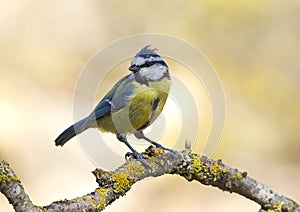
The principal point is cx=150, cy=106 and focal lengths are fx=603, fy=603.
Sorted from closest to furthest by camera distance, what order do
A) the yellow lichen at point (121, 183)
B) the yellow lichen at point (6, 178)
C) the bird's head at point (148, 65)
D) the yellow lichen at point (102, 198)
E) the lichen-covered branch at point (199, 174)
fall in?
the yellow lichen at point (6, 178) → the yellow lichen at point (102, 198) → the yellow lichen at point (121, 183) → the lichen-covered branch at point (199, 174) → the bird's head at point (148, 65)

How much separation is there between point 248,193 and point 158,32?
3614mm

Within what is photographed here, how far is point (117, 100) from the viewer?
7.29 ft

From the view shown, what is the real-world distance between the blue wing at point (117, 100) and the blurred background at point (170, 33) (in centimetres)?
203

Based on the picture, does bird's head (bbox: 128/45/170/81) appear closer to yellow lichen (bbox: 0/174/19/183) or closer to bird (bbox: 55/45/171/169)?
bird (bbox: 55/45/171/169)

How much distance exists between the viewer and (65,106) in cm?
497

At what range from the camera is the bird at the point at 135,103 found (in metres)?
2.18

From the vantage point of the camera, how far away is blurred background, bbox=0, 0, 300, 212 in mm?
4465

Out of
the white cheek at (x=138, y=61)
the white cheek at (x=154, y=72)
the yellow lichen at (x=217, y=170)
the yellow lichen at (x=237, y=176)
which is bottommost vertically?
the yellow lichen at (x=237, y=176)

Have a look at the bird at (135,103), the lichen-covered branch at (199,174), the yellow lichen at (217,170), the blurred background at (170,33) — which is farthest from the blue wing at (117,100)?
the blurred background at (170,33)

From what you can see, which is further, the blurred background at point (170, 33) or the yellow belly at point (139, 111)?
the blurred background at point (170, 33)

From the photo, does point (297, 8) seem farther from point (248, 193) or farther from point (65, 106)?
point (248, 193)

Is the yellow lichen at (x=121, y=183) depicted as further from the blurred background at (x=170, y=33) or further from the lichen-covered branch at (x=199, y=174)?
the blurred background at (x=170, y=33)

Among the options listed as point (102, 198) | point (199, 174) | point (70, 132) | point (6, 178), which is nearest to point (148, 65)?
point (70, 132)

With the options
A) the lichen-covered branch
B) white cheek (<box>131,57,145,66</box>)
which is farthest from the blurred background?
the lichen-covered branch
